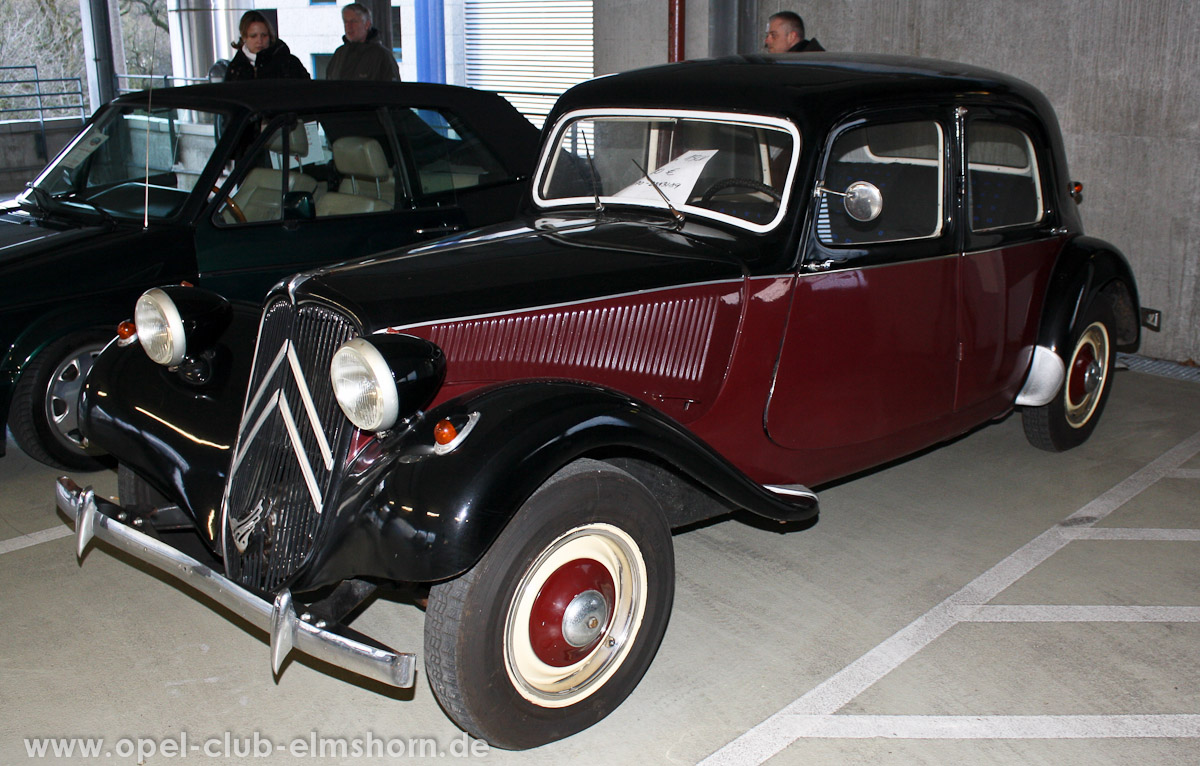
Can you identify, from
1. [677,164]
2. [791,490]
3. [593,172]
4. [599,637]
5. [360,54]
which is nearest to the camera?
[599,637]

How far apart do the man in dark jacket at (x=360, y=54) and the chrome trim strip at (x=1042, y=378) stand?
5.23m

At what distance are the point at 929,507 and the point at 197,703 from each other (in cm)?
279

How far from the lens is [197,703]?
294 centimetres

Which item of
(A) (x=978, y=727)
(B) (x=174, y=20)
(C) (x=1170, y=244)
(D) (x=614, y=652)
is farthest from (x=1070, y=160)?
(B) (x=174, y=20)

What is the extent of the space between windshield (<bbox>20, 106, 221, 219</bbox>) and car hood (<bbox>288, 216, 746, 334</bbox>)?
2099mm

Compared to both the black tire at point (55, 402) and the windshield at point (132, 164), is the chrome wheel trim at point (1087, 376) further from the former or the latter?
the black tire at point (55, 402)

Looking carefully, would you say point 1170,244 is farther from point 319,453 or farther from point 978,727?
point 319,453

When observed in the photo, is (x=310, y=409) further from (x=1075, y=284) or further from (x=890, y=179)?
(x=1075, y=284)

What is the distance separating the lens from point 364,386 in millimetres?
2498

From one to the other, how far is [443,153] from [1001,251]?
2.86 meters

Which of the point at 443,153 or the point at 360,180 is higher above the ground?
the point at 443,153

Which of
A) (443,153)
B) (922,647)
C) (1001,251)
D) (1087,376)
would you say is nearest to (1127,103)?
(1087,376)

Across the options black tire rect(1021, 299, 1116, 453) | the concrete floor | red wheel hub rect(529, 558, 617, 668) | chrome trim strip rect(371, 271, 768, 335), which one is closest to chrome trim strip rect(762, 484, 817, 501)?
the concrete floor

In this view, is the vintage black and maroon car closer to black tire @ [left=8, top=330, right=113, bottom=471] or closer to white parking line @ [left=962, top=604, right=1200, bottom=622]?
white parking line @ [left=962, top=604, right=1200, bottom=622]
